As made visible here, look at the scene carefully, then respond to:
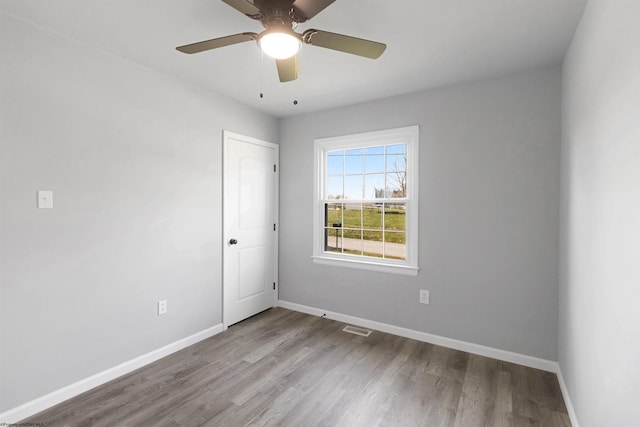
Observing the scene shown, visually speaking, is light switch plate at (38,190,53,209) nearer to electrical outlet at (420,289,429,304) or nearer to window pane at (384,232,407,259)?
window pane at (384,232,407,259)

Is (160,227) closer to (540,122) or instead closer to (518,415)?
(518,415)

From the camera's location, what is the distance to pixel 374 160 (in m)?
3.51

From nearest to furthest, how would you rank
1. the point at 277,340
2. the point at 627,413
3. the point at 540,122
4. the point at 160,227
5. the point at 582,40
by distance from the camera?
the point at 627,413 < the point at 582,40 < the point at 540,122 < the point at 160,227 < the point at 277,340

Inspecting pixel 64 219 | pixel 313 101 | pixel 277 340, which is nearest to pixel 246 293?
pixel 277 340

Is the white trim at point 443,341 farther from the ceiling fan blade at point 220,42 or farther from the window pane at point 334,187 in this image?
the ceiling fan blade at point 220,42

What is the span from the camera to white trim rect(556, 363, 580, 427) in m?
1.90

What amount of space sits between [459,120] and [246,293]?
2993 millimetres

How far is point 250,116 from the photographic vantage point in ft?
12.0

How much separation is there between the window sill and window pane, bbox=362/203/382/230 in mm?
416

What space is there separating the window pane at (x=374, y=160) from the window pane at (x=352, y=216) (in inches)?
17.8

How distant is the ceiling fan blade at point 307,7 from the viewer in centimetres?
140

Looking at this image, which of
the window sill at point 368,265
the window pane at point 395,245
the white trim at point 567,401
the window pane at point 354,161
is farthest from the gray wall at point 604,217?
the window pane at point 354,161

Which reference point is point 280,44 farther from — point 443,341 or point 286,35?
point 443,341

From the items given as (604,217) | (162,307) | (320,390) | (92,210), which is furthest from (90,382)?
(604,217)
